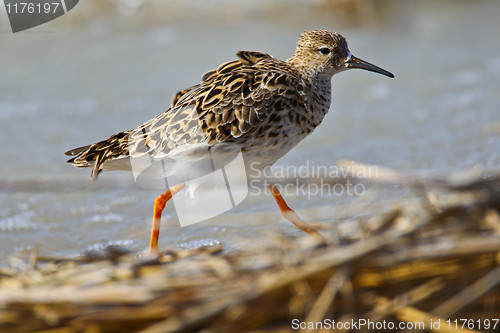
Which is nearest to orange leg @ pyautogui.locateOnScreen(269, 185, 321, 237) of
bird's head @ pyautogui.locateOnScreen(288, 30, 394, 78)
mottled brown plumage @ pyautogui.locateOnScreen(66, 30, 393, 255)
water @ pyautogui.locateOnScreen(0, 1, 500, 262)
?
mottled brown plumage @ pyautogui.locateOnScreen(66, 30, 393, 255)

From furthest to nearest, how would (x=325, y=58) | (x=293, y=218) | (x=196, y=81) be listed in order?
(x=196, y=81), (x=325, y=58), (x=293, y=218)

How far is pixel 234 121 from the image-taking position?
15.3 ft

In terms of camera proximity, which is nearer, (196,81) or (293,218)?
(293,218)

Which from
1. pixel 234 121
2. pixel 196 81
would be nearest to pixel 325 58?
pixel 234 121

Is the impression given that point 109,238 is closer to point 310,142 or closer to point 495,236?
point 310,142

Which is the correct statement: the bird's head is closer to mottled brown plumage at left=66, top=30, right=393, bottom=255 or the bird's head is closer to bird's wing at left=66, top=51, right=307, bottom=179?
mottled brown plumage at left=66, top=30, right=393, bottom=255

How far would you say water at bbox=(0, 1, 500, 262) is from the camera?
5.39m

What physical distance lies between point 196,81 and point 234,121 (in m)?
4.81

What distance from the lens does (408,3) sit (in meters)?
11.5

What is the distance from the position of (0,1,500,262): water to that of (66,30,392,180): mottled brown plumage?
1.35 feet

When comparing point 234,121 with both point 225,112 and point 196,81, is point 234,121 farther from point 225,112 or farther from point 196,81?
point 196,81

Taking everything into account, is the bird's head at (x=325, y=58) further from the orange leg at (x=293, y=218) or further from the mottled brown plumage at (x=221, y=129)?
the orange leg at (x=293, y=218)

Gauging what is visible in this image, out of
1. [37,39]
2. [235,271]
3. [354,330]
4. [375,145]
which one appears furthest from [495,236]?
[37,39]

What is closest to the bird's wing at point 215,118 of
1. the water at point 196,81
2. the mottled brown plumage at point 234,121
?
the mottled brown plumage at point 234,121
